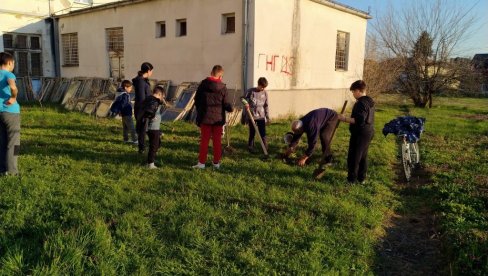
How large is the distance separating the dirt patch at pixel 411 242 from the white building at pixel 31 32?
16.7m

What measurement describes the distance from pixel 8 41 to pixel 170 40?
26.9 ft

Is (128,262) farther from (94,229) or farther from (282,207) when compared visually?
(282,207)

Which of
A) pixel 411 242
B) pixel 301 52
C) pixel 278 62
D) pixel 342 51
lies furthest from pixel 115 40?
pixel 411 242

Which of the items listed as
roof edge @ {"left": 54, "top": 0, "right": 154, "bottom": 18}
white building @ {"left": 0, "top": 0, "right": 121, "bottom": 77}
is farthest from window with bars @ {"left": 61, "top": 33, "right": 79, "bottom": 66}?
roof edge @ {"left": 54, "top": 0, "right": 154, "bottom": 18}

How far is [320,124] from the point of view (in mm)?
6438

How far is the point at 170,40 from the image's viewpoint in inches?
505

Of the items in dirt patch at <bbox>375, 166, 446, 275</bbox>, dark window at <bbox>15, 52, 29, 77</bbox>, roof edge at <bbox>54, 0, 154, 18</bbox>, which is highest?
roof edge at <bbox>54, 0, 154, 18</bbox>

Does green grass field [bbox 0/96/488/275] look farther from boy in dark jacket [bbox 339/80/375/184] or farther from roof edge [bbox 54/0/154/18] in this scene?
roof edge [bbox 54/0/154/18]

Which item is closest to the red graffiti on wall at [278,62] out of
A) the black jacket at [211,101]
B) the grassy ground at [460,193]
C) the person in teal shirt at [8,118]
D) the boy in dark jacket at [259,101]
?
the boy in dark jacket at [259,101]

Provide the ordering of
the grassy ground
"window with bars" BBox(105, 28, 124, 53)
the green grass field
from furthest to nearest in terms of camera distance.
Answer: "window with bars" BBox(105, 28, 124, 53) → the grassy ground → the green grass field

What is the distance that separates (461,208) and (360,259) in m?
2.21

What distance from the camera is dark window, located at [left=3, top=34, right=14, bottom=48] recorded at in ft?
52.7

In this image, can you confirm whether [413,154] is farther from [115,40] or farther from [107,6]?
[107,6]

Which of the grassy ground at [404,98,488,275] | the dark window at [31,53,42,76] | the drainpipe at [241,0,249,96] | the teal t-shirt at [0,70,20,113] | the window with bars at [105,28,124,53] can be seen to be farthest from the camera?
the dark window at [31,53,42,76]
